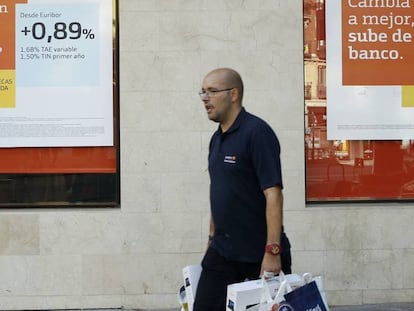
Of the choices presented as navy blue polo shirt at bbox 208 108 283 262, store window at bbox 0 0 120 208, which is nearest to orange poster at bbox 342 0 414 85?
store window at bbox 0 0 120 208

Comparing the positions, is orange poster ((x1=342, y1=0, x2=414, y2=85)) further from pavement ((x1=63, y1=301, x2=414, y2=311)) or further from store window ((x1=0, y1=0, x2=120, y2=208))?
store window ((x1=0, y1=0, x2=120, y2=208))

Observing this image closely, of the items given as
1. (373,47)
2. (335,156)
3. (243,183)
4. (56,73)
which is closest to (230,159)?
(243,183)

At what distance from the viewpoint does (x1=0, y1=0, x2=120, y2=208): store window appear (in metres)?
6.21

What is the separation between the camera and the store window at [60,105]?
6211 mm

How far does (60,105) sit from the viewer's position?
6.21m

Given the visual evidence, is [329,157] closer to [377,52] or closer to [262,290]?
[377,52]

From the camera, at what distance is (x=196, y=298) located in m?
3.80

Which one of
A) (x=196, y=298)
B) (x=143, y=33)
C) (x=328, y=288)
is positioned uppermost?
(x=143, y=33)

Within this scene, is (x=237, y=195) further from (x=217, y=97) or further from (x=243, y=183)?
(x=217, y=97)

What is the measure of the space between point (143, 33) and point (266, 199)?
10.3 feet

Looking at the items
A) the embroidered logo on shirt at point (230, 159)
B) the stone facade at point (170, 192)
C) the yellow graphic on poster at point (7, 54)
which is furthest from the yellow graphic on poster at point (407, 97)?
the yellow graphic on poster at point (7, 54)

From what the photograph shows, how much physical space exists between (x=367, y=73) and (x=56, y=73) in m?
3.13

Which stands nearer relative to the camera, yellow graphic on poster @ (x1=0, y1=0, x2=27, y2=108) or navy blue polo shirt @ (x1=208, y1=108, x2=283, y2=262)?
navy blue polo shirt @ (x1=208, y1=108, x2=283, y2=262)

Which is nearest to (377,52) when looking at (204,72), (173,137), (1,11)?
(204,72)
